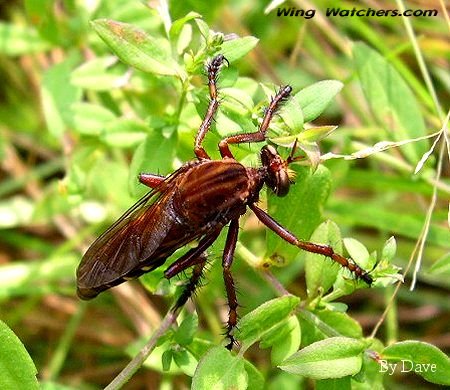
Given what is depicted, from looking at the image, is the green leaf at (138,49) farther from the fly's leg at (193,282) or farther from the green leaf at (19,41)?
the green leaf at (19,41)

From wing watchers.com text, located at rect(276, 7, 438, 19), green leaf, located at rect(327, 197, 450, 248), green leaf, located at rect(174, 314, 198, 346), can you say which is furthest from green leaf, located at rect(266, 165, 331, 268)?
wing watchers.com text, located at rect(276, 7, 438, 19)

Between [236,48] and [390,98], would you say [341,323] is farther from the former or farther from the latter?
[390,98]

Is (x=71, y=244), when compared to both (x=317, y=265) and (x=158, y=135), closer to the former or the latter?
(x=158, y=135)

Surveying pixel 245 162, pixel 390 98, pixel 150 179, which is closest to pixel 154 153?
pixel 150 179

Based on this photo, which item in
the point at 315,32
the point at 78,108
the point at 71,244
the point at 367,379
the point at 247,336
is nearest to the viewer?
the point at 247,336

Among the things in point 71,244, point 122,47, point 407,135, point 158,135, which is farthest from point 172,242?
point 71,244

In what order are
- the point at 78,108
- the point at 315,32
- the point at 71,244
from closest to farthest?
the point at 78,108
the point at 71,244
the point at 315,32

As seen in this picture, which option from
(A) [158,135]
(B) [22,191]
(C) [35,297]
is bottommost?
(C) [35,297]
